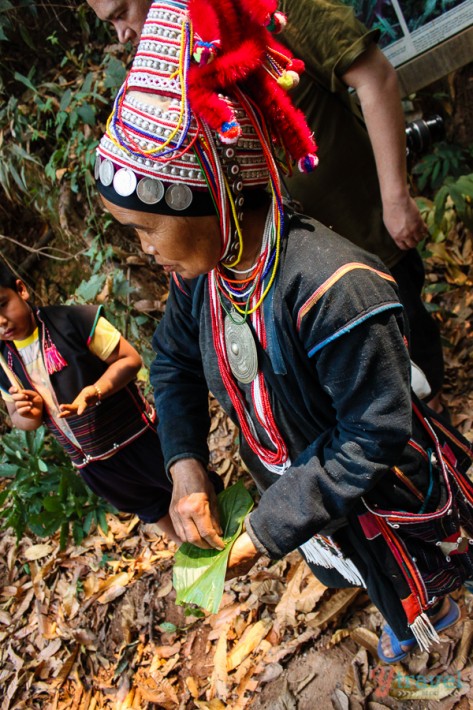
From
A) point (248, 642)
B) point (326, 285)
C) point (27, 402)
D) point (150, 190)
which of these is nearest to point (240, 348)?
point (326, 285)

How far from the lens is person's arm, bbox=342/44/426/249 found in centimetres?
190

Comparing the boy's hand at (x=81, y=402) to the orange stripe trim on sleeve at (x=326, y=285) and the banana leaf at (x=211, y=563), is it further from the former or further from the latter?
the orange stripe trim on sleeve at (x=326, y=285)

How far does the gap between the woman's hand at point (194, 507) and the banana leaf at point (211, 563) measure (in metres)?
0.03

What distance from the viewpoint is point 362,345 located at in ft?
3.76

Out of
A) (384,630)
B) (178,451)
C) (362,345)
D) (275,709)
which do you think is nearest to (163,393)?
(178,451)

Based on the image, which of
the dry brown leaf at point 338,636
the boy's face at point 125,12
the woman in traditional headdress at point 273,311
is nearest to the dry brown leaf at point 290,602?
the dry brown leaf at point 338,636

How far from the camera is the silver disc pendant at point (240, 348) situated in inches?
53.8

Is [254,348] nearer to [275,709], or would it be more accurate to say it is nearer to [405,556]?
[405,556]

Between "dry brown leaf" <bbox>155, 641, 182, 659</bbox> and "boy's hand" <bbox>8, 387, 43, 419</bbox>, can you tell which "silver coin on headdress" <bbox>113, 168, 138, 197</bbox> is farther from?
"dry brown leaf" <bbox>155, 641, 182, 659</bbox>

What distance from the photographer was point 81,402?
2.54 metres

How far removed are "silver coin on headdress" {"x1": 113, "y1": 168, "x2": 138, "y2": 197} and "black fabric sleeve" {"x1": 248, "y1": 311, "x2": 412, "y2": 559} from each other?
544 millimetres

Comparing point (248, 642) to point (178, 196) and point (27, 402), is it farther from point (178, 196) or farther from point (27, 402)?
point (178, 196)

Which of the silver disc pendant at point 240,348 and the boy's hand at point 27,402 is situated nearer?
the silver disc pendant at point 240,348

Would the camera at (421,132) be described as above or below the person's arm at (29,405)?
above
